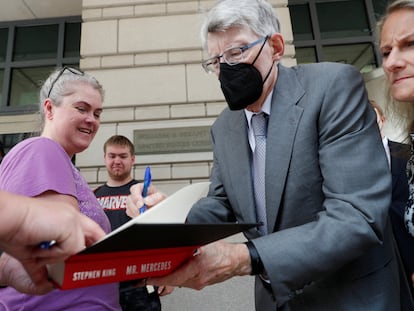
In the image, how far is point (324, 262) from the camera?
39.1 inches

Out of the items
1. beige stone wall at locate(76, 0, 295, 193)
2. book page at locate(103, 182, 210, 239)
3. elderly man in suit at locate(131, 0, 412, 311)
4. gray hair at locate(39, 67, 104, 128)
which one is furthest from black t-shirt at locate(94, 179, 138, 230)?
book page at locate(103, 182, 210, 239)

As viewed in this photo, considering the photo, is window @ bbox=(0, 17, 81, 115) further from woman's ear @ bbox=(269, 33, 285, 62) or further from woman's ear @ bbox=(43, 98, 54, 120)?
woman's ear @ bbox=(269, 33, 285, 62)

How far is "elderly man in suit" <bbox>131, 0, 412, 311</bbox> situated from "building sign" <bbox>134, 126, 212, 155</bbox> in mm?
2927

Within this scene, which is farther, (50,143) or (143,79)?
(143,79)

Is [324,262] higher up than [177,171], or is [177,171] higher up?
[177,171]

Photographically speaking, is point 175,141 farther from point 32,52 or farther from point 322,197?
point 32,52

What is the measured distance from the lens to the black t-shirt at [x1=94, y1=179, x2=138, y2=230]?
2947 millimetres

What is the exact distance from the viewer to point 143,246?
0.65 meters

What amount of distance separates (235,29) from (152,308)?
82.0 inches

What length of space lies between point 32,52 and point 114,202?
4.82 m

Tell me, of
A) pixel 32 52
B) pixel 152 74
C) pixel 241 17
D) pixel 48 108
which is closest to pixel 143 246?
pixel 241 17

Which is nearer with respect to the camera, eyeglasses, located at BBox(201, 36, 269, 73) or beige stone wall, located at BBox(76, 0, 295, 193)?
eyeglasses, located at BBox(201, 36, 269, 73)

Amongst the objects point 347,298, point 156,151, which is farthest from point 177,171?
point 347,298

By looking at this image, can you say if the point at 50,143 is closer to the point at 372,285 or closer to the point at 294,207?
the point at 294,207
